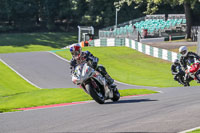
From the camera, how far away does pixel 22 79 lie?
2778 cm

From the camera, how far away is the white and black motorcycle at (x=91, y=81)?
11352 millimetres

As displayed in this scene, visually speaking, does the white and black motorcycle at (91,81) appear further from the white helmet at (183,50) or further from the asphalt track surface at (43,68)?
the asphalt track surface at (43,68)

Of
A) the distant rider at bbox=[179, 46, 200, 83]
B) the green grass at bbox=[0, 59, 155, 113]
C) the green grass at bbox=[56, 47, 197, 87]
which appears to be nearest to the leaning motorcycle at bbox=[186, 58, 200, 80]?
the distant rider at bbox=[179, 46, 200, 83]

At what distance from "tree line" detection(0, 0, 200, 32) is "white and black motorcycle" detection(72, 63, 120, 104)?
5579 cm

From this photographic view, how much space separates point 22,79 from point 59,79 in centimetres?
240

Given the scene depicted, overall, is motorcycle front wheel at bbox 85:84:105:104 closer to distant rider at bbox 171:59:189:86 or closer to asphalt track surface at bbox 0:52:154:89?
distant rider at bbox 171:59:189:86

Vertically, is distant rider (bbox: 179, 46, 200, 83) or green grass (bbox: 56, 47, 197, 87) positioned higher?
distant rider (bbox: 179, 46, 200, 83)

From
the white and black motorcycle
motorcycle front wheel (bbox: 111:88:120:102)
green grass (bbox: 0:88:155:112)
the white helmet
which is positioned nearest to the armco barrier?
the white helmet

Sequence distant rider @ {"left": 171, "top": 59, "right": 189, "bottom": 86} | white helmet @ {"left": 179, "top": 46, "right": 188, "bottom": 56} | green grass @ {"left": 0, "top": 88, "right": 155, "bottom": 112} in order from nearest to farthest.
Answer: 1. green grass @ {"left": 0, "top": 88, "right": 155, "bottom": 112}
2. white helmet @ {"left": 179, "top": 46, "right": 188, "bottom": 56}
3. distant rider @ {"left": 171, "top": 59, "right": 189, "bottom": 86}

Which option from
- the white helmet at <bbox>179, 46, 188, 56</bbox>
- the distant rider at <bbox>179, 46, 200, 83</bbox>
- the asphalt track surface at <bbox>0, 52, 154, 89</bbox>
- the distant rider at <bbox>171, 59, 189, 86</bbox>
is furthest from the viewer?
the asphalt track surface at <bbox>0, 52, 154, 89</bbox>

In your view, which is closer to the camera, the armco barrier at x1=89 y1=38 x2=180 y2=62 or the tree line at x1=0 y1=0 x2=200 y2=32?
the armco barrier at x1=89 y1=38 x2=180 y2=62

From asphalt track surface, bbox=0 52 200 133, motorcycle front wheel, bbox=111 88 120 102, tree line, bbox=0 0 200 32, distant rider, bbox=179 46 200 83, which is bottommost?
motorcycle front wheel, bbox=111 88 120 102

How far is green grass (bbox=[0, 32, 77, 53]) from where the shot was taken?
5853 cm

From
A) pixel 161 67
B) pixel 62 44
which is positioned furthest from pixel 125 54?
pixel 62 44
